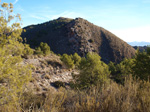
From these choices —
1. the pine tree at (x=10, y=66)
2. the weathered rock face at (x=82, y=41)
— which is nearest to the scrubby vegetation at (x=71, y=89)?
the pine tree at (x=10, y=66)

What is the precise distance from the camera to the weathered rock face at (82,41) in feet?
169

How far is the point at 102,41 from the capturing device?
59656 millimetres

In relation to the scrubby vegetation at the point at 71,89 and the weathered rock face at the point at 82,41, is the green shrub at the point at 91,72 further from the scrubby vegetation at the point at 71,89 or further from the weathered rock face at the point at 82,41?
the weathered rock face at the point at 82,41

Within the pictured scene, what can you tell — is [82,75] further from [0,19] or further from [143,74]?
[0,19]

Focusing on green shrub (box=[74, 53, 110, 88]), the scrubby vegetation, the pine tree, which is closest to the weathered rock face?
green shrub (box=[74, 53, 110, 88])

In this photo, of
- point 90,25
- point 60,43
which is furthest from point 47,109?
point 90,25

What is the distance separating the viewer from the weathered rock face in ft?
169

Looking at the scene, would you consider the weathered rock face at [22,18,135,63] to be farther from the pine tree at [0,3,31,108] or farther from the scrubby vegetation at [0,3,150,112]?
the pine tree at [0,3,31,108]

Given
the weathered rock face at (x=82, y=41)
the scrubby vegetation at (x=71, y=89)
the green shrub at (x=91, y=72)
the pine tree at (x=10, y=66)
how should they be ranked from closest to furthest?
the scrubby vegetation at (x=71, y=89) < the pine tree at (x=10, y=66) < the green shrub at (x=91, y=72) < the weathered rock face at (x=82, y=41)

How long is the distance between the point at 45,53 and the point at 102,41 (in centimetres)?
4085

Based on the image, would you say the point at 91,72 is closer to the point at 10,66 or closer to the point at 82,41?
the point at 10,66

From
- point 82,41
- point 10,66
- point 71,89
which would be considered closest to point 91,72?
point 71,89

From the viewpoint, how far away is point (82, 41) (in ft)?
175

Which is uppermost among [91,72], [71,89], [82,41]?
[82,41]
